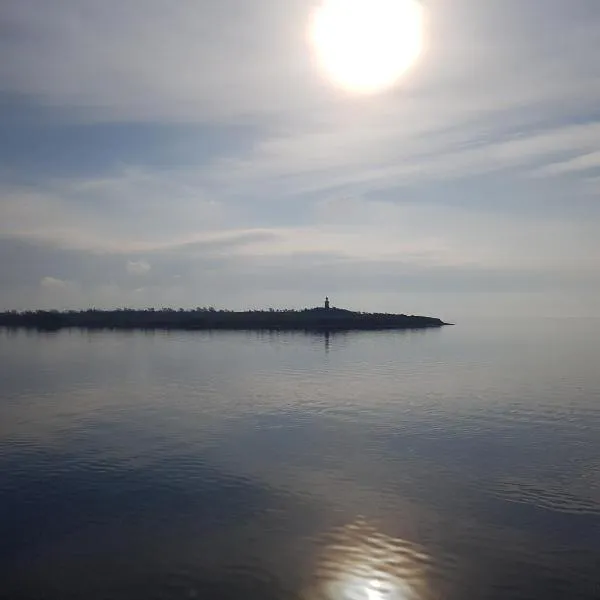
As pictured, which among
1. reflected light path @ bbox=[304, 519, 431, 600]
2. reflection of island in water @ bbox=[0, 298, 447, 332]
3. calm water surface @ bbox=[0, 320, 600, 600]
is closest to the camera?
reflected light path @ bbox=[304, 519, 431, 600]

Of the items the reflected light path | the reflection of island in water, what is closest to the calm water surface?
the reflected light path

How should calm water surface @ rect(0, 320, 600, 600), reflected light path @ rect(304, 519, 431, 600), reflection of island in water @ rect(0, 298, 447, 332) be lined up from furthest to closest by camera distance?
1. reflection of island in water @ rect(0, 298, 447, 332)
2. calm water surface @ rect(0, 320, 600, 600)
3. reflected light path @ rect(304, 519, 431, 600)

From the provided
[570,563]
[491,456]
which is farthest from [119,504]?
[491,456]

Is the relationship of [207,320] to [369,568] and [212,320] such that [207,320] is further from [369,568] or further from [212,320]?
[369,568]

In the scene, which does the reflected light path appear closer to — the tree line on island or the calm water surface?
Result: the calm water surface

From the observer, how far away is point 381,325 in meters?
136

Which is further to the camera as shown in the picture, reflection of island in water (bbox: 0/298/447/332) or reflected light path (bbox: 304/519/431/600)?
reflection of island in water (bbox: 0/298/447/332)

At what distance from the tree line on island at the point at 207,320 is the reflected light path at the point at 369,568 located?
107077mm

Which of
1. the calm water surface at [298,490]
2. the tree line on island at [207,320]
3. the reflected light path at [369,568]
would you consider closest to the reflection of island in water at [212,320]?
the tree line on island at [207,320]

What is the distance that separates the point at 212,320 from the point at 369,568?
11875 centimetres

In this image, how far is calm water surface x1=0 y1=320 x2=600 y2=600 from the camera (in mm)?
17438

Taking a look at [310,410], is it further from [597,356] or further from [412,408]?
[597,356]

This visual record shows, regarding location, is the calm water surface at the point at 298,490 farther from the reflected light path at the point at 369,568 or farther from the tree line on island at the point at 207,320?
the tree line on island at the point at 207,320

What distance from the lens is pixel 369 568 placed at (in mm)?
17922
